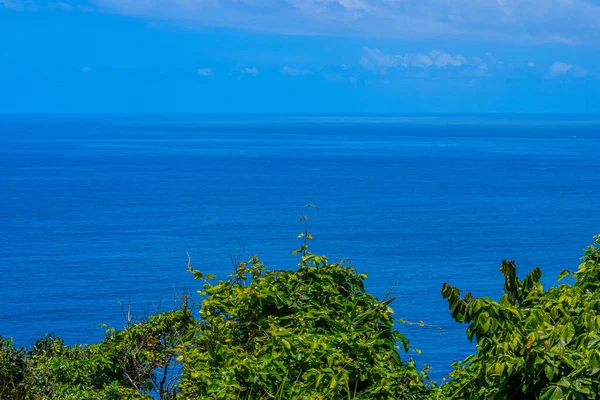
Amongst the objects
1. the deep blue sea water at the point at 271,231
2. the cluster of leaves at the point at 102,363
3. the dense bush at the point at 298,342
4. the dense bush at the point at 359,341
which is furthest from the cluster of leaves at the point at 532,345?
the deep blue sea water at the point at 271,231

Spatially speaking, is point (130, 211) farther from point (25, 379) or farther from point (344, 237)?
point (25, 379)

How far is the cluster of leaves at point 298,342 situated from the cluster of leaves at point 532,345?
45.3 inches

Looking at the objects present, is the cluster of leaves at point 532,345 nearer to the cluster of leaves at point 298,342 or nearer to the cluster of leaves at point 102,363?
the cluster of leaves at point 298,342

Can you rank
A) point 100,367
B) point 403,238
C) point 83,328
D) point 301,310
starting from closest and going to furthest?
point 301,310
point 100,367
point 83,328
point 403,238

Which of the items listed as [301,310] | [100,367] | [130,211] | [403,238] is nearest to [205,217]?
[130,211]

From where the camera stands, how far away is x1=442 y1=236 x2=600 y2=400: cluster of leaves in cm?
864

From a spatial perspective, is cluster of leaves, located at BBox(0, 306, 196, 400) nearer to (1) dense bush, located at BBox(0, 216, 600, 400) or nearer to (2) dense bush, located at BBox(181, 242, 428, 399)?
(2) dense bush, located at BBox(181, 242, 428, 399)

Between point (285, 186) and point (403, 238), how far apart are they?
176ft

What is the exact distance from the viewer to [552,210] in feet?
391

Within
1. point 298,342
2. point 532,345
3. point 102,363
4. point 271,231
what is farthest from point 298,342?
point 271,231

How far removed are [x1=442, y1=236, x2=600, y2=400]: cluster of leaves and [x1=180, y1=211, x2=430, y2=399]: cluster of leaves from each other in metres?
1.15

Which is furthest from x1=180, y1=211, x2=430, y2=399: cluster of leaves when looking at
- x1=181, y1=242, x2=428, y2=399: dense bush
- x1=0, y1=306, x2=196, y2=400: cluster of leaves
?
x1=0, y1=306, x2=196, y2=400: cluster of leaves

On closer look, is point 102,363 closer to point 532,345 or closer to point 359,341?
point 359,341

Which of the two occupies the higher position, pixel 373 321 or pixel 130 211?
pixel 130 211
